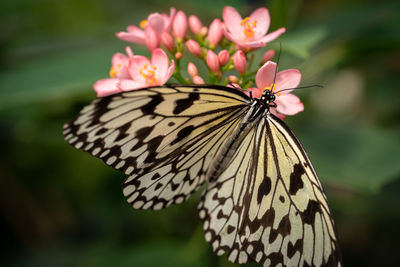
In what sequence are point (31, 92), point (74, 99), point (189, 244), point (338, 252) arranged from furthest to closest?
point (74, 99) < point (189, 244) < point (31, 92) < point (338, 252)

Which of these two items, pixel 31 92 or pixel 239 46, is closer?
pixel 239 46

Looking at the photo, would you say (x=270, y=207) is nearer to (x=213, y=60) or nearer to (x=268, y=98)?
(x=268, y=98)

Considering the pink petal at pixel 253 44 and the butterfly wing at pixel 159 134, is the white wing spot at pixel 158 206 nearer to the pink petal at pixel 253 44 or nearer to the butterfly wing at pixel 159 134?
the butterfly wing at pixel 159 134

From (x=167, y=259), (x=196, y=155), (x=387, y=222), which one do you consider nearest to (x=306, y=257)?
(x=196, y=155)

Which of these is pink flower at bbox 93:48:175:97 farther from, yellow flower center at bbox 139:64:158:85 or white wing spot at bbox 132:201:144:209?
white wing spot at bbox 132:201:144:209

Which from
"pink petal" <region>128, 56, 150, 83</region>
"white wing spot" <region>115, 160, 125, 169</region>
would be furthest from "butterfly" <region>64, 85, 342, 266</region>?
"pink petal" <region>128, 56, 150, 83</region>

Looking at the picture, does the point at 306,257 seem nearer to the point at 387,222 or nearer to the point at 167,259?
the point at 167,259
